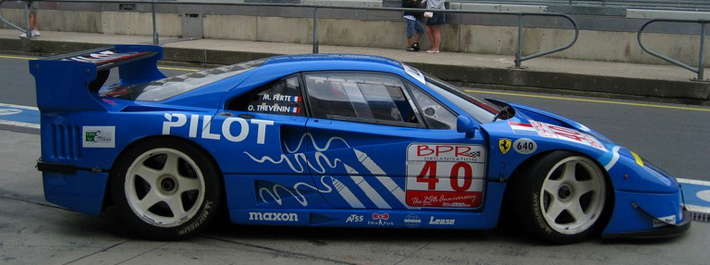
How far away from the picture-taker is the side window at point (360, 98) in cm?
519

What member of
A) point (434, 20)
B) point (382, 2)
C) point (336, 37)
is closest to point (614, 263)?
point (434, 20)

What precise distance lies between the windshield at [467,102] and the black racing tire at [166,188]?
1.62 metres

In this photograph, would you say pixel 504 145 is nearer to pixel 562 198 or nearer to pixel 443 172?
pixel 443 172

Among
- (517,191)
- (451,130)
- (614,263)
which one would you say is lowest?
(614,263)

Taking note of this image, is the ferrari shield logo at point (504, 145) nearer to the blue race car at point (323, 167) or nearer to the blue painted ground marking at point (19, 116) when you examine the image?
the blue race car at point (323, 167)

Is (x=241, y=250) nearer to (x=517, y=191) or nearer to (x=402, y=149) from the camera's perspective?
(x=402, y=149)

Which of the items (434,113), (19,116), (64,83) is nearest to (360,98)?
(434,113)

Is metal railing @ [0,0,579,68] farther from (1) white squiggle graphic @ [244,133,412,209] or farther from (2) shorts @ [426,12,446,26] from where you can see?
(1) white squiggle graphic @ [244,133,412,209]

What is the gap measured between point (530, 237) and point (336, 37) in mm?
12186

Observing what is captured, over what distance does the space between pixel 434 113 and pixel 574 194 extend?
104 centimetres

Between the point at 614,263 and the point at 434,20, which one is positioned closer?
the point at 614,263

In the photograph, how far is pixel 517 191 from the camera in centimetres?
503

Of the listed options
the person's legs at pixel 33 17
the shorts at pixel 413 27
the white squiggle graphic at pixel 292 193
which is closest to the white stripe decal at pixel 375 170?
the white squiggle graphic at pixel 292 193

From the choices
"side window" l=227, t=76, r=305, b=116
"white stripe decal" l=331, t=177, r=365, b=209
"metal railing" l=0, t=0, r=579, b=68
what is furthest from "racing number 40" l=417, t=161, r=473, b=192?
"metal railing" l=0, t=0, r=579, b=68
